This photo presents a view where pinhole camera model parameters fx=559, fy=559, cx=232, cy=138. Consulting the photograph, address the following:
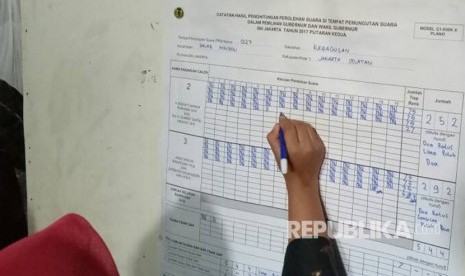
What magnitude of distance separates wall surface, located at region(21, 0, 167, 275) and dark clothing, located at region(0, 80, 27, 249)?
0.06 m

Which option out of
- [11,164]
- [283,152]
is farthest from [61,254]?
[11,164]

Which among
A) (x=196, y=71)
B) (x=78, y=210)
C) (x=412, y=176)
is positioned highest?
(x=196, y=71)

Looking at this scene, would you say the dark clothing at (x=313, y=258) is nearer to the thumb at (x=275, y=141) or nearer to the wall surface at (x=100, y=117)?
the thumb at (x=275, y=141)

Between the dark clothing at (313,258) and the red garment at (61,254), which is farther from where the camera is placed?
the dark clothing at (313,258)

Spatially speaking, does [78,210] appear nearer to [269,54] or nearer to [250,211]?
[250,211]

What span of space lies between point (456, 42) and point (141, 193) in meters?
0.52

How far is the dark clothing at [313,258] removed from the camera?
0.67 metres

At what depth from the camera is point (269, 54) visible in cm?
73

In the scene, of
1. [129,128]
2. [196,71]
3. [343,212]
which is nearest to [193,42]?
[196,71]

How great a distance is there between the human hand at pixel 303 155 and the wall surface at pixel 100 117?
22 centimetres

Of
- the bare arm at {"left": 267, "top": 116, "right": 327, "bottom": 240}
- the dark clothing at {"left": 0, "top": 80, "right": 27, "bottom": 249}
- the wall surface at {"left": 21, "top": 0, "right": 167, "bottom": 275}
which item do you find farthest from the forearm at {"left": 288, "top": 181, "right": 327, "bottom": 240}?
the dark clothing at {"left": 0, "top": 80, "right": 27, "bottom": 249}

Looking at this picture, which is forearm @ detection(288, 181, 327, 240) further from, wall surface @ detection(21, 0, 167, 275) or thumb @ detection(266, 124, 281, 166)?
wall surface @ detection(21, 0, 167, 275)

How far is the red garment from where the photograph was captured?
528 millimetres

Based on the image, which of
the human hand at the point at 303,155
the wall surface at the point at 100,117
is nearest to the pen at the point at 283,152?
the human hand at the point at 303,155
